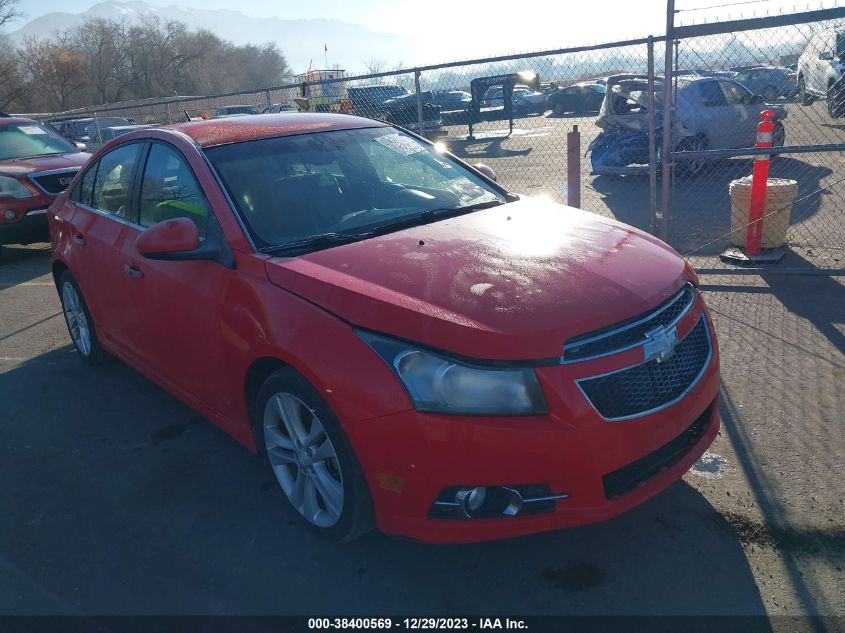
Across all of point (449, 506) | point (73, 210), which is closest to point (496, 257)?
point (449, 506)

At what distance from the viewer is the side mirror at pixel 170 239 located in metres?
3.24

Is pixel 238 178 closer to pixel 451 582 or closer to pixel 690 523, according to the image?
pixel 451 582

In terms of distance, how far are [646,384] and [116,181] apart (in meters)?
3.52

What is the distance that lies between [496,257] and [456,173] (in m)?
1.42

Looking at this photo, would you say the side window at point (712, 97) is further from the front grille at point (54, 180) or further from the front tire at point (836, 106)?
the front grille at point (54, 180)

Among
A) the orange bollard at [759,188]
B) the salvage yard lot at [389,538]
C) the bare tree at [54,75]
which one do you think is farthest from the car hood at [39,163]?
the bare tree at [54,75]

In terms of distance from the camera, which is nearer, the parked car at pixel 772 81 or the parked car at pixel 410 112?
the parked car at pixel 772 81

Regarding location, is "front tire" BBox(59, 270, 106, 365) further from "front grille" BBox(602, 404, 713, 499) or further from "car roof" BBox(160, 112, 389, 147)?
"front grille" BBox(602, 404, 713, 499)

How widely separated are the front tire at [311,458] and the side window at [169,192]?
1.06 m

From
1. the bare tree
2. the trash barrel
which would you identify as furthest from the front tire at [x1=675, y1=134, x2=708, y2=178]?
the bare tree

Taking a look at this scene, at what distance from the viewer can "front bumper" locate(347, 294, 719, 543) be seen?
244 cm

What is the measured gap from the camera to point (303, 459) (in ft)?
9.95

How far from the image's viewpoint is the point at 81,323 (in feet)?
17.2

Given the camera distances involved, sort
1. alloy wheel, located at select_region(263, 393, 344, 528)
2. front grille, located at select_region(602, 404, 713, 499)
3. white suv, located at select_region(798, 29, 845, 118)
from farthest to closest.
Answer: white suv, located at select_region(798, 29, 845, 118)
alloy wheel, located at select_region(263, 393, 344, 528)
front grille, located at select_region(602, 404, 713, 499)
